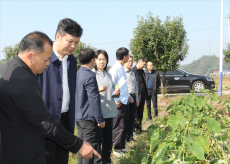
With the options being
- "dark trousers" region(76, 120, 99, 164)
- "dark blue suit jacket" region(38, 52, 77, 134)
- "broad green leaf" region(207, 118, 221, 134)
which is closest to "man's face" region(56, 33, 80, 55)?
"dark blue suit jacket" region(38, 52, 77, 134)

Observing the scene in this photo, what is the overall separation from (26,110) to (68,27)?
1.04m

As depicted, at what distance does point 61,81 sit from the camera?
2.03 m

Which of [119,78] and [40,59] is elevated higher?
[40,59]

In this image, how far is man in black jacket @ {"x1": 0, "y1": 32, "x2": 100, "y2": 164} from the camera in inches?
49.8

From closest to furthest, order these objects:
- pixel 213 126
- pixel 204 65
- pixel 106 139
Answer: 1. pixel 213 126
2. pixel 106 139
3. pixel 204 65

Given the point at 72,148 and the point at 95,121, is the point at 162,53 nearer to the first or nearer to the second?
the point at 95,121

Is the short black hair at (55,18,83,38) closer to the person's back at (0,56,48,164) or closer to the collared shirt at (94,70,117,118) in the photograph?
the person's back at (0,56,48,164)

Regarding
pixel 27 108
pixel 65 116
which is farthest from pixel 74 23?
pixel 27 108

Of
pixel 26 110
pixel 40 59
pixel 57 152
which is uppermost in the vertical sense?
pixel 40 59

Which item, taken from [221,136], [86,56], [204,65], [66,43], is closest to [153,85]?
[86,56]

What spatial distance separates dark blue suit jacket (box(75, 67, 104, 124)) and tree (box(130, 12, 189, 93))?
7530 millimetres

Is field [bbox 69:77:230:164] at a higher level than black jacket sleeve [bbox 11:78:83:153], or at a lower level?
lower

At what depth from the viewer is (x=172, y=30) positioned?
9914 mm

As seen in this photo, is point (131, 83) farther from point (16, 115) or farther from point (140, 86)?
point (16, 115)
